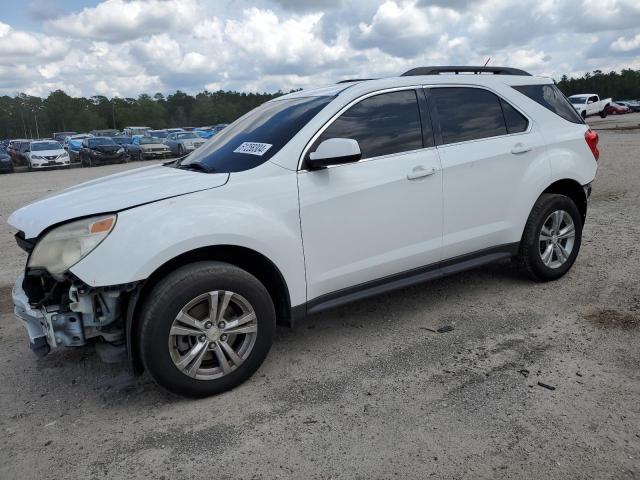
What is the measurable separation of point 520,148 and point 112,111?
112577mm

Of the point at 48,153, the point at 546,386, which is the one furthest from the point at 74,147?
the point at 546,386

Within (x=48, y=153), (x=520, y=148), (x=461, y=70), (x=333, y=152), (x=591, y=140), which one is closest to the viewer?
(x=333, y=152)

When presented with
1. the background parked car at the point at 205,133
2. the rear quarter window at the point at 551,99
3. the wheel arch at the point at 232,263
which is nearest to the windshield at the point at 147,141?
the background parked car at the point at 205,133

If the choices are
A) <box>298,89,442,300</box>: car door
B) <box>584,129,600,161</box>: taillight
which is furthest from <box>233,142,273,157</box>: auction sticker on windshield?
<box>584,129,600,161</box>: taillight

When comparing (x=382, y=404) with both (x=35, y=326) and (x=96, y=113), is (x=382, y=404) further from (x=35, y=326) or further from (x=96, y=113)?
(x=96, y=113)

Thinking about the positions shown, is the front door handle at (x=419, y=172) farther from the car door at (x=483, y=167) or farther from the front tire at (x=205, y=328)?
the front tire at (x=205, y=328)

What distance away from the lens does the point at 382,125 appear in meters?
3.82

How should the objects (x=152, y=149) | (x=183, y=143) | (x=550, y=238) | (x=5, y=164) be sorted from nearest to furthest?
(x=550, y=238)
(x=5, y=164)
(x=152, y=149)
(x=183, y=143)

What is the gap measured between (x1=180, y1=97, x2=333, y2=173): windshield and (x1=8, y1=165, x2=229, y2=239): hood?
0.69 feet

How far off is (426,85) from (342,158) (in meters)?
1.18

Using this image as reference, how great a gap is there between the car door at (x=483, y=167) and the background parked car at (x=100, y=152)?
1001 inches

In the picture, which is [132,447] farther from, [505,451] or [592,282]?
[592,282]

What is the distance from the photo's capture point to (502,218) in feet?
14.4

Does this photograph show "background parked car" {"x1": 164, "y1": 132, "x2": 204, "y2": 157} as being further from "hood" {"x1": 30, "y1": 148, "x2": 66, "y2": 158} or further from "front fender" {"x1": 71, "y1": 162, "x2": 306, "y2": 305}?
"front fender" {"x1": 71, "y1": 162, "x2": 306, "y2": 305}
